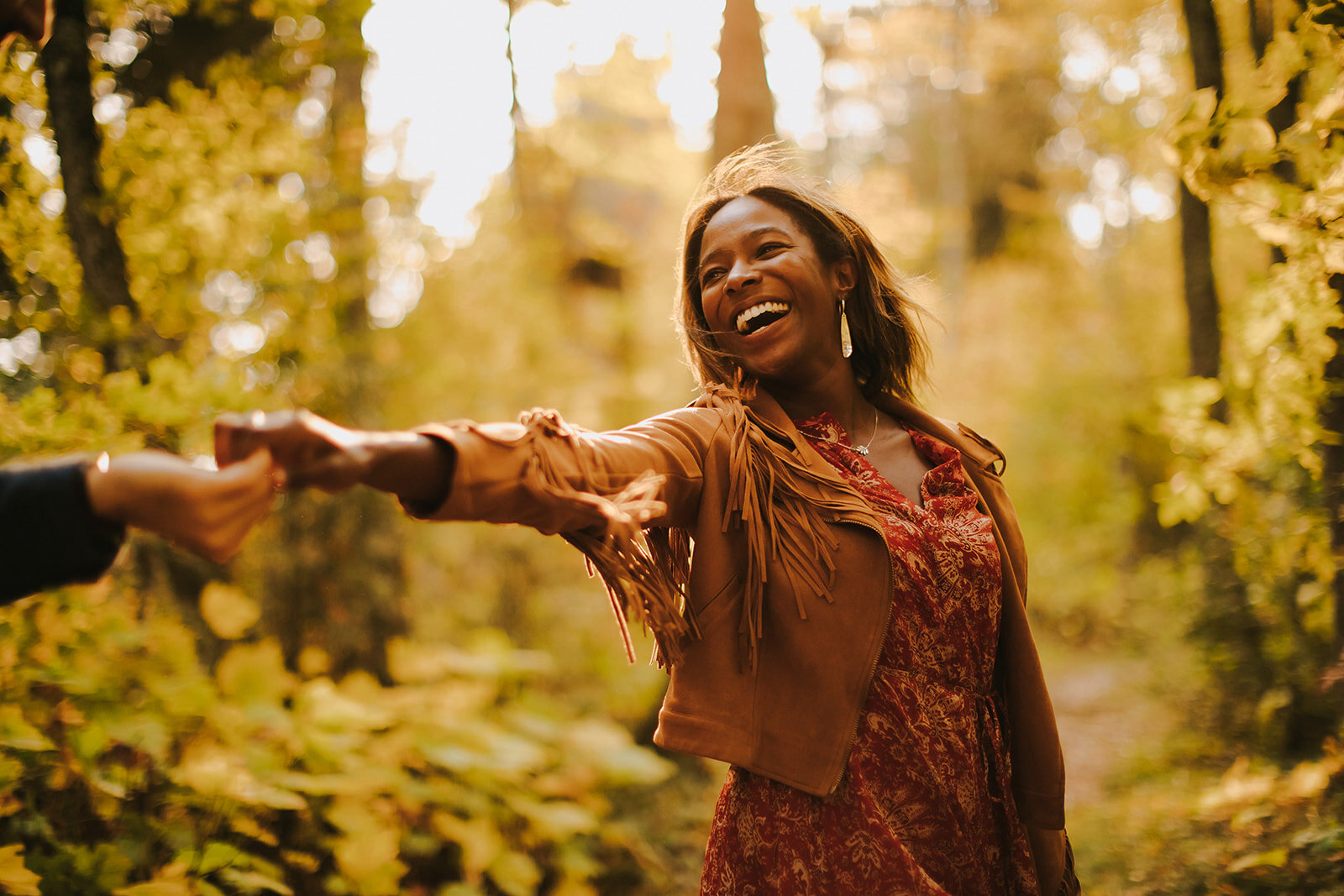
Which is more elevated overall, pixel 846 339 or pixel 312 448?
pixel 846 339

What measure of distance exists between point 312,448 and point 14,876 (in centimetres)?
169

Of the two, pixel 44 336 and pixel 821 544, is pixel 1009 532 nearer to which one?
pixel 821 544

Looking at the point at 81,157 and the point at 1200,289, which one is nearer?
the point at 81,157

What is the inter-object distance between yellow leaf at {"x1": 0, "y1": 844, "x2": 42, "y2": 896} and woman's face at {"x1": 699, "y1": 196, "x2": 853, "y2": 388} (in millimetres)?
2040

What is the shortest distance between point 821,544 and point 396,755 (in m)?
2.49

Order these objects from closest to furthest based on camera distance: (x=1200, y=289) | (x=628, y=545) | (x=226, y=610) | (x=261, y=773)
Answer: (x=628, y=545)
(x=261, y=773)
(x=226, y=610)
(x=1200, y=289)

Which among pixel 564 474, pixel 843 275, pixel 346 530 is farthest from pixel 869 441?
pixel 346 530

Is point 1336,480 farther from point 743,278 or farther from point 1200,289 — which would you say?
point 743,278

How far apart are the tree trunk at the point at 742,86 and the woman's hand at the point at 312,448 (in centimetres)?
410

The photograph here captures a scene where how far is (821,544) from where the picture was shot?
5.42 feet

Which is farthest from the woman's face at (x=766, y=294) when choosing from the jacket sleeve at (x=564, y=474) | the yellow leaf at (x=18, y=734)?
the yellow leaf at (x=18, y=734)

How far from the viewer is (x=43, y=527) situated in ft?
3.31

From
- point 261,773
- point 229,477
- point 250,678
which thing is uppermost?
point 229,477

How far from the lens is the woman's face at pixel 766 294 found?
1.84 metres
